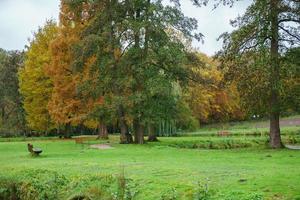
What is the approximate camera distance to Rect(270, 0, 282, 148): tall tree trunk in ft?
93.7

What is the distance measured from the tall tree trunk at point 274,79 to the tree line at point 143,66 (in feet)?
Result: 0.21

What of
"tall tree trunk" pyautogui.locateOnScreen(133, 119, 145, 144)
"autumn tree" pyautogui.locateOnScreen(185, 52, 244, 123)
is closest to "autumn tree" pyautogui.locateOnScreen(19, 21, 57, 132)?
"tall tree trunk" pyautogui.locateOnScreen(133, 119, 145, 144)

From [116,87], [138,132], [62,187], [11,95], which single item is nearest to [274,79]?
[116,87]

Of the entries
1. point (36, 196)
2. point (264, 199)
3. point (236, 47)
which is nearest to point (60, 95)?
point (236, 47)

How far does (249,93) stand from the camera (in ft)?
99.3

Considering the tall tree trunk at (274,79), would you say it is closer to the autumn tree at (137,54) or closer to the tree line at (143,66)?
the tree line at (143,66)

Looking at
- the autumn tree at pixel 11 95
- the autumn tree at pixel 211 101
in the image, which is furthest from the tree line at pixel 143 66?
the autumn tree at pixel 11 95

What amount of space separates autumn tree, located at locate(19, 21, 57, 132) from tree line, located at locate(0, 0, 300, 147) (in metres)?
0.11

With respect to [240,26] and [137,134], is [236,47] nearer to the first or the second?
[240,26]

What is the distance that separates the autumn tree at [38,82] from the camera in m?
52.6

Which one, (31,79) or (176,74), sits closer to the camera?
(176,74)

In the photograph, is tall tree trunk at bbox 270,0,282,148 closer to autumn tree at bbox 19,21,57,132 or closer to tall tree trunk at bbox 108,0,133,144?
tall tree trunk at bbox 108,0,133,144

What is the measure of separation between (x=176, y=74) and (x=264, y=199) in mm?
28791

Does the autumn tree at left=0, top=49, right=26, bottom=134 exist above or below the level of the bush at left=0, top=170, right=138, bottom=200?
above
